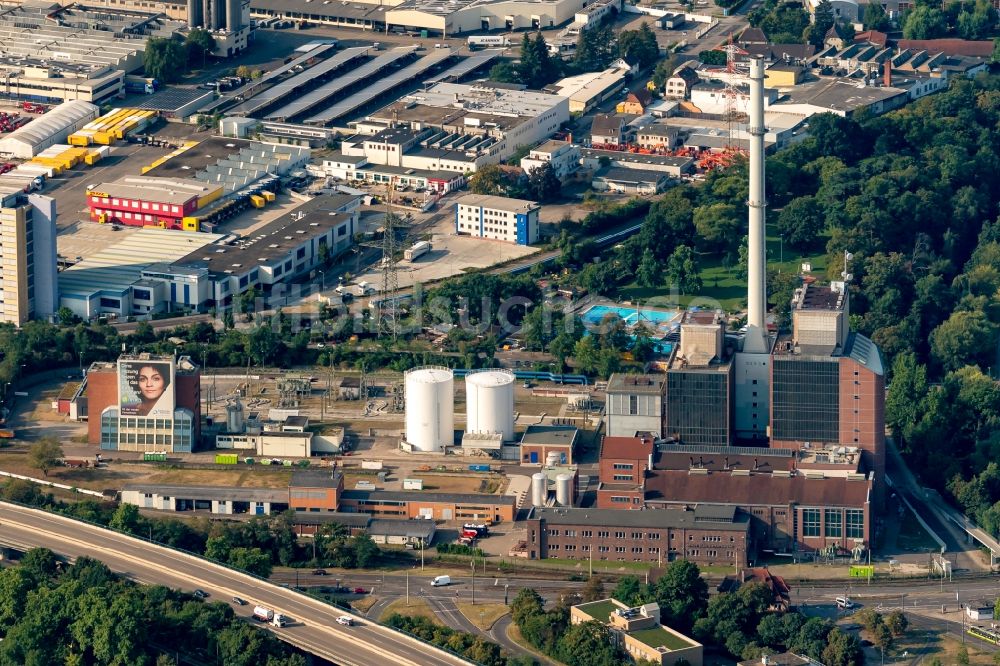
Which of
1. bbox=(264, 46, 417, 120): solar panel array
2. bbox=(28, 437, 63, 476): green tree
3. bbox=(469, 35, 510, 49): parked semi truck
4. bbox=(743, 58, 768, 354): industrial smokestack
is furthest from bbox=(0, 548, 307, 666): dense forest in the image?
bbox=(469, 35, 510, 49): parked semi truck

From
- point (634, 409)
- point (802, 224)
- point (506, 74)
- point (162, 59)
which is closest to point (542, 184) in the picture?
point (802, 224)

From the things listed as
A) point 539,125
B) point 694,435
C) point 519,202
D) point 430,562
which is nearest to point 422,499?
point 430,562

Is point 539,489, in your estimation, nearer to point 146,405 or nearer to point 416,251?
point 146,405

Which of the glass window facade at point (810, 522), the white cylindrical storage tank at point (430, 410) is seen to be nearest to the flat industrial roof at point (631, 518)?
the glass window facade at point (810, 522)

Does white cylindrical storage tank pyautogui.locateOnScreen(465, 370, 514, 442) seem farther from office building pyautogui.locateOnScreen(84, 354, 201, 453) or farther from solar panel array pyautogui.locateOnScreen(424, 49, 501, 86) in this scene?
solar panel array pyautogui.locateOnScreen(424, 49, 501, 86)

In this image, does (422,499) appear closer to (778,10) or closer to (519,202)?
(519,202)

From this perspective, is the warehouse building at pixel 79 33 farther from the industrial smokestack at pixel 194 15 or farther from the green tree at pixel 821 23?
the green tree at pixel 821 23
